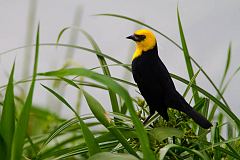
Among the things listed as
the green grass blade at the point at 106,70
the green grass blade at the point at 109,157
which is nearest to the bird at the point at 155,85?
the green grass blade at the point at 106,70

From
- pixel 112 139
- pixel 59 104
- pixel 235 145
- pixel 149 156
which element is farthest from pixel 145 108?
pixel 59 104

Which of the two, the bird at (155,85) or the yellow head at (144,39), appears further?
the yellow head at (144,39)

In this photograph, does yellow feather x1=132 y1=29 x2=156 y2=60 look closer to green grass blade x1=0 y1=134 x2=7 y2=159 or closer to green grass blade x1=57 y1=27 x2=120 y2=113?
green grass blade x1=57 y1=27 x2=120 y2=113

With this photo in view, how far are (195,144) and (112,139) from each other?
270 mm

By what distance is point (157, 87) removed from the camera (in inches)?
67.0

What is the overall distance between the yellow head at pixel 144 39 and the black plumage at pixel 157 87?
0.19 ft

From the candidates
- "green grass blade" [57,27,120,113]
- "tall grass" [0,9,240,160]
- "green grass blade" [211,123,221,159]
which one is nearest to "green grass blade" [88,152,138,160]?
"tall grass" [0,9,240,160]

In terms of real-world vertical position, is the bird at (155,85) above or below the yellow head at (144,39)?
below

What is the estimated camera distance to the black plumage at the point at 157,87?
1.65 meters

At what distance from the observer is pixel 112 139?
5.67 ft

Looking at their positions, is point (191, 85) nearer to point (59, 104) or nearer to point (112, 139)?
point (112, 139)

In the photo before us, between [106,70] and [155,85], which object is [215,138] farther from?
[106,70]

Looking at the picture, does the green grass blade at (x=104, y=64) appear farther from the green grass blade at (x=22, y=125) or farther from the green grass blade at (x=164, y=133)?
the green grass blade at (x=22, y=125)

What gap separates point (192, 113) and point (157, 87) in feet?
0.54
